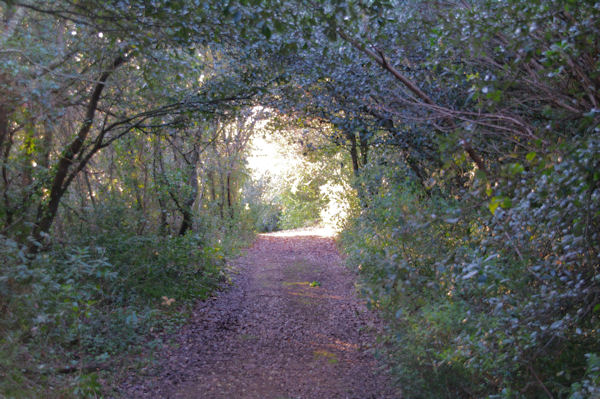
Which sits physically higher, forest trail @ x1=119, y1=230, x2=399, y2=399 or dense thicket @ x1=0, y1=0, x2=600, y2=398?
dense thicket @ x1=0, y1=0, x2=600, y2=398

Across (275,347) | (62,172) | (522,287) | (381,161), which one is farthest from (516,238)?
(381,161)

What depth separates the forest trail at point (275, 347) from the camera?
5.70m

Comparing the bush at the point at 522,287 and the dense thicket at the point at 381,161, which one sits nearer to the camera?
the bush at the point at 522,287

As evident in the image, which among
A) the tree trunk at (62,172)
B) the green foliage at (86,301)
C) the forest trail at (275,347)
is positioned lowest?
the forest trail at (275,347)

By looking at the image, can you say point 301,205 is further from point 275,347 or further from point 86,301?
point 86,301

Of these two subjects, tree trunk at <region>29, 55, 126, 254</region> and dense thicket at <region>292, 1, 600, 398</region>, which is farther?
tree trunk at <region>29, 55, 126, 254</region>

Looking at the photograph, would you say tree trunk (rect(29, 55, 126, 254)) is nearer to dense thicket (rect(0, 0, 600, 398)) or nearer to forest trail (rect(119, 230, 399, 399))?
dense thicket (rect(0, 0, 600, 398))

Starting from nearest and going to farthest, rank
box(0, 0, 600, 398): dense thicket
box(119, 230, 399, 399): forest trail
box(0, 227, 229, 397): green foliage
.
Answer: box(0, 0, 600, 398): dense thicket → box(0, 227, 229, 397): green foliage → box(119, 230, 399, 399): forest trail

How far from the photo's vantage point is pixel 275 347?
7.25 metres

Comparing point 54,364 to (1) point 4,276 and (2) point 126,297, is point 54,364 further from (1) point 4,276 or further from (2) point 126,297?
(2) point 126,297

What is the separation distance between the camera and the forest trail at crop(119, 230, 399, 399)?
5703mm

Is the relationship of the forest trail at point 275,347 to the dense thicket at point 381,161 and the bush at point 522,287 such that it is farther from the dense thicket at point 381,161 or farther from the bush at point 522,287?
the bush at point 522,287

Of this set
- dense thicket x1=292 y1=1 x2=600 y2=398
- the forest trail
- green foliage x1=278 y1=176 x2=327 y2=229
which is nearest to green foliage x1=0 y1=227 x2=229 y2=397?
the forest trail

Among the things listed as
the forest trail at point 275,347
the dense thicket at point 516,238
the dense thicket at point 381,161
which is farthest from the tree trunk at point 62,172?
the dense thicket at point 516,238
